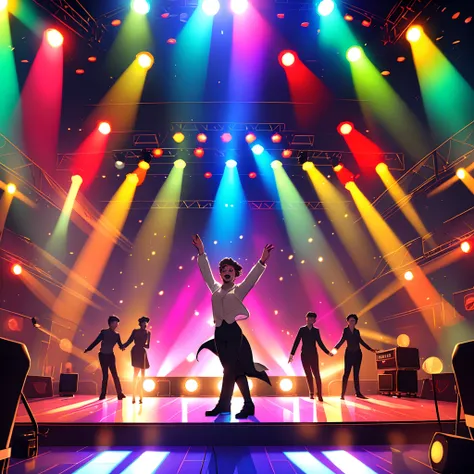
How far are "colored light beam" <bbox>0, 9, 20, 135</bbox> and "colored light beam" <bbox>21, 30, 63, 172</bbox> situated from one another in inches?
7.8

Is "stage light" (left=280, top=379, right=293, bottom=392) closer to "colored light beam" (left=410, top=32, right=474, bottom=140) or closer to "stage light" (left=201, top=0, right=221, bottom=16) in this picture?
"colored light beam" (left=410, top=32, right=474, bottom=140)

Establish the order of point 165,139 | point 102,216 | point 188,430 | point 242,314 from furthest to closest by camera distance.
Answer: point 102,216 → point 165,139 → point 242,314 → point 188,430

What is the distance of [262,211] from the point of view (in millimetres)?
14461

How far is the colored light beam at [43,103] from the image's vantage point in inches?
304

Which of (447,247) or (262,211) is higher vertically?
(262,211)

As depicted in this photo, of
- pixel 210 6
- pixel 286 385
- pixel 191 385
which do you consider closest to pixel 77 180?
pixel 191 385

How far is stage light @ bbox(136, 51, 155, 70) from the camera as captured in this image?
767cm

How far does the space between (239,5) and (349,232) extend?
28.5 ft

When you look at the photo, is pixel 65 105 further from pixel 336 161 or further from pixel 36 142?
pixel 336 161

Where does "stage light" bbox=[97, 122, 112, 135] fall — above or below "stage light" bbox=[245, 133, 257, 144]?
below

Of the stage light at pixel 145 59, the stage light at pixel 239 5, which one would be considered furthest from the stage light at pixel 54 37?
the stage light at pixel 239 5

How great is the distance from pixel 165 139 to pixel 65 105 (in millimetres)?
2323

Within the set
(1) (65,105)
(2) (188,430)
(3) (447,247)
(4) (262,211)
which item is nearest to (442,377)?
(3) (447,247)

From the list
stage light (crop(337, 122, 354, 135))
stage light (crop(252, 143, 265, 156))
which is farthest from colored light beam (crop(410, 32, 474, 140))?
stage light (crop(252, 143, 265, 156))
